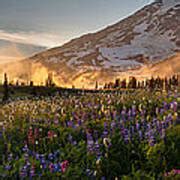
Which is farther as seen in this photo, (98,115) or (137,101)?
(137,101)

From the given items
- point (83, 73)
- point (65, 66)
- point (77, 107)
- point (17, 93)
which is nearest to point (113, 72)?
point (83, 73)

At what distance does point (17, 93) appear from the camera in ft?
117

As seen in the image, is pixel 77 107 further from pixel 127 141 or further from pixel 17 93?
pixel 17 93

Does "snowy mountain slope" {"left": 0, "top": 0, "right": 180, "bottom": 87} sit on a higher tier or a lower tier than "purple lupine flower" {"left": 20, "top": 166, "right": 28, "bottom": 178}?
higher

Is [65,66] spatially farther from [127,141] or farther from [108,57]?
[127,141]

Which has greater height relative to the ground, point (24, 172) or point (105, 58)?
point (105, 58)

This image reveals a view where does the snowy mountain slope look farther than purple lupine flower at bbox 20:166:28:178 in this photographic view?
Yes

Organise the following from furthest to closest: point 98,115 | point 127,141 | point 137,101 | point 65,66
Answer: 1. point 65,66
2. point 137,101
3. point 98,115
4. point 127,141

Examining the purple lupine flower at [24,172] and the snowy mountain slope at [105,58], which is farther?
the snowy mountain slope at [105,58]

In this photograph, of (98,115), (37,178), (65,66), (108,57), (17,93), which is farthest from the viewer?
(108,57)

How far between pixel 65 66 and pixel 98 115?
14650 centimetres

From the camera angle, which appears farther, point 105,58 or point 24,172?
point 105,58

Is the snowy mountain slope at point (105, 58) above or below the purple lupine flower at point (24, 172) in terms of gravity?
above

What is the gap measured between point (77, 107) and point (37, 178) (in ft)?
19.5
